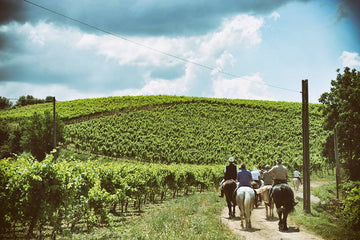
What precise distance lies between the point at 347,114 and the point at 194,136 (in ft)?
121

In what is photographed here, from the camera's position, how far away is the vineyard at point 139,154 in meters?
8.52

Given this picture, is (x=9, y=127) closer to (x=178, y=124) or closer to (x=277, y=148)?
(x=178, y=124)

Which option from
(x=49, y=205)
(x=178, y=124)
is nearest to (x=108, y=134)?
(x=178, y=124)

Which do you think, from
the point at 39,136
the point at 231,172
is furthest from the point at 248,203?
the point at 39,136

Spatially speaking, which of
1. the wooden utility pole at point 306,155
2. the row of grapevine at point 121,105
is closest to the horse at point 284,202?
the wooden utility pole at point 306,155

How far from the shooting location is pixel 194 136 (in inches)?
2498

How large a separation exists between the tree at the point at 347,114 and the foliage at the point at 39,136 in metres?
44.2

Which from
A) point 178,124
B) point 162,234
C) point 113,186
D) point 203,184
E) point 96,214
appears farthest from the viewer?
point 178,124

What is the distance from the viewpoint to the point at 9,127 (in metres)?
64.8

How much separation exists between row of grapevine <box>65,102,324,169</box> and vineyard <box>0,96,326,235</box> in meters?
0.19

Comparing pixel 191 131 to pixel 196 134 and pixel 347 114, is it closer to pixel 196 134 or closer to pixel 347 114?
pixel 196 134

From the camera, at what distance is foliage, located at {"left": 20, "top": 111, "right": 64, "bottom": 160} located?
55656 millimetres

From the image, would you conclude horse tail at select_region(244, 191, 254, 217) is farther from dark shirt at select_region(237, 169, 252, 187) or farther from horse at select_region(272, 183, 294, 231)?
horse at select_region(272, 183, 294, 231)

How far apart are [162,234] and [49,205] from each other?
328 cm
